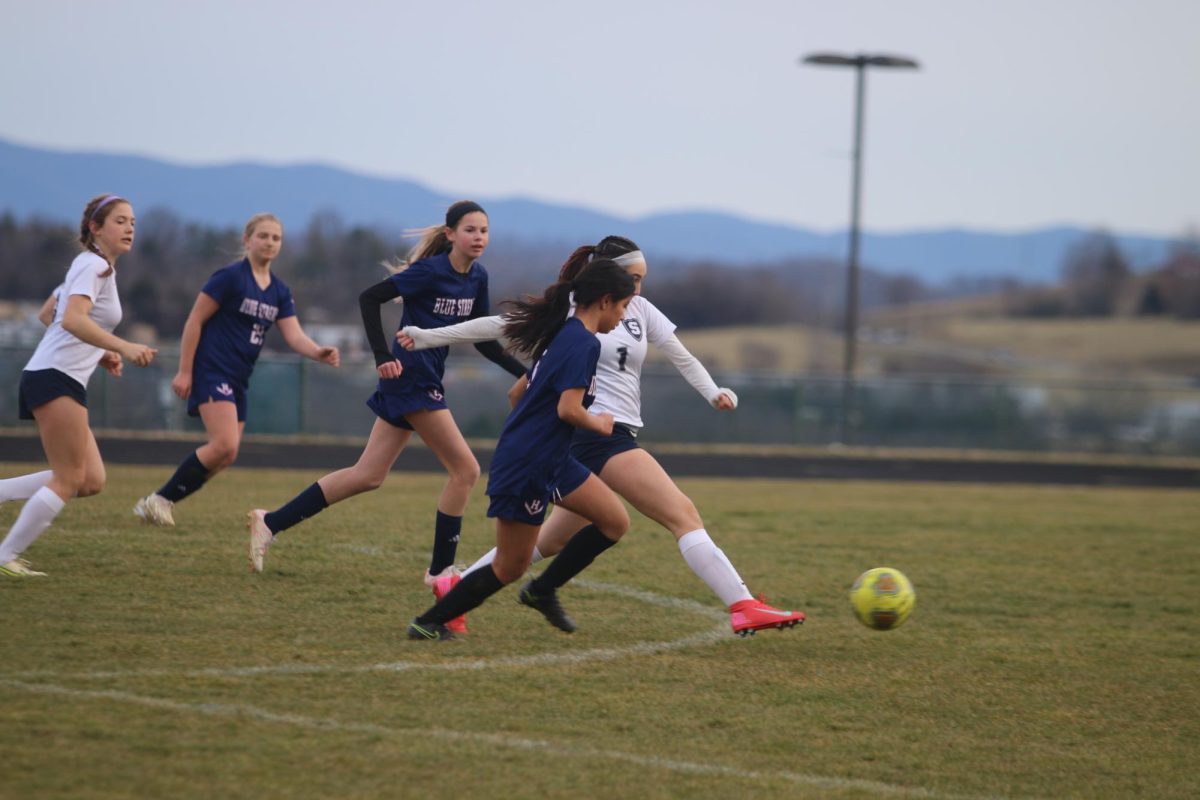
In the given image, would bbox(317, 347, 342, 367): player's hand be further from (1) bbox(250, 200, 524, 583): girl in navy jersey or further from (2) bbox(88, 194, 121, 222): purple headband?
(2) bbox(88, 194, 121, 222): purple headband

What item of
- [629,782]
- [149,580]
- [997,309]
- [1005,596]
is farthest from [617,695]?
[997,309]

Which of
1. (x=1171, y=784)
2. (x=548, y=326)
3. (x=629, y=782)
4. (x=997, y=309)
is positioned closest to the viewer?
(x=629, y=782)

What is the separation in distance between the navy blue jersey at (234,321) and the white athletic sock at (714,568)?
3338 mm

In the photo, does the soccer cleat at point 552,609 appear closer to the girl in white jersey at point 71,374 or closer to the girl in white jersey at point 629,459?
the girl in white jersey at point 629,459

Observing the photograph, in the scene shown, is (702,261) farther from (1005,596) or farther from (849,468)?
(1005,596)

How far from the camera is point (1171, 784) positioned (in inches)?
192

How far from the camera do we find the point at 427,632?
247 inches

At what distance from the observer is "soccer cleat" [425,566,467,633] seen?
6.52 metres

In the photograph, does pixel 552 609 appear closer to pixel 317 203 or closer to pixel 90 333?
pixel 90 333

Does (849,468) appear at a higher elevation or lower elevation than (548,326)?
lower

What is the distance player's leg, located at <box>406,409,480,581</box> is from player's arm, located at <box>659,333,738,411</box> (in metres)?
1.25

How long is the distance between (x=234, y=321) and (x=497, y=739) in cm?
429

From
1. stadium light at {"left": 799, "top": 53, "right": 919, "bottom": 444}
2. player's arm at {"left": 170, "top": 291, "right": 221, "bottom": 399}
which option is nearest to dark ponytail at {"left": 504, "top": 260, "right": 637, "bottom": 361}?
player's arm at {"left": 170, "top": 291, "right": 221, "bottom": 399}

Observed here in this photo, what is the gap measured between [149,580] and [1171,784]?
5.22 m
